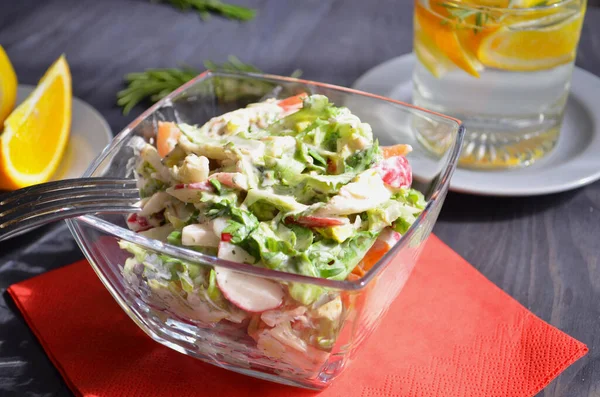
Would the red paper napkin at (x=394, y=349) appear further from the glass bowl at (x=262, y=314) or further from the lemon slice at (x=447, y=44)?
the lemon slice at (x=447, y=44)

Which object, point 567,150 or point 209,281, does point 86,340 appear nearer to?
point 209,281

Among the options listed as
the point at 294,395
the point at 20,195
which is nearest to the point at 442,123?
the point at 294,395

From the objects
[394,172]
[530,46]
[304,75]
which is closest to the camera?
[394,172]

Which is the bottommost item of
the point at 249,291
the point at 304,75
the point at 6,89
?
the point at 304,75

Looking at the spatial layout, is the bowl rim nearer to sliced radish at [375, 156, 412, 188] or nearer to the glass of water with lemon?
sliced radish at [375, 156, 412, 188]

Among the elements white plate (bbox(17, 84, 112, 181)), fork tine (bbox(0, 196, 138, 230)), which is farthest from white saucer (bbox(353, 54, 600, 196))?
white plate (bbox(17, 84, 112, 181))

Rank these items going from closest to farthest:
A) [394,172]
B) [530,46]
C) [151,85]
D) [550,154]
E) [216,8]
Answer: [394,172] → [530,46] → [550,154] → [151,85] → [216,8]

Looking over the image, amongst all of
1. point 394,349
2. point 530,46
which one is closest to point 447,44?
point 530,46

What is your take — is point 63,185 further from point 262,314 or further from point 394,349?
point 394,349
